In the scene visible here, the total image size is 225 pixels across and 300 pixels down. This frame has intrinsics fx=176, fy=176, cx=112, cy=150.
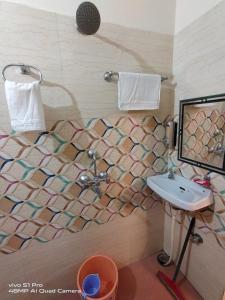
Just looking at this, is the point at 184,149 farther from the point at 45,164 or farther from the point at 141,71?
the point at 45,164

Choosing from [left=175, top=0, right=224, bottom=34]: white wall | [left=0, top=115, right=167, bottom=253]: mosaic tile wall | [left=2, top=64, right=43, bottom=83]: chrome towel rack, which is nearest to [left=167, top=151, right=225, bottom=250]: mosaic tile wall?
[left=0, top=115, right=167, bottom=253]: mosaic tile wall

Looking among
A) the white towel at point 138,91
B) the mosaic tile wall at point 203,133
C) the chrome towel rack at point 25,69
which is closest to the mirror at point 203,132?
the mosaic tile wall at point 203,133

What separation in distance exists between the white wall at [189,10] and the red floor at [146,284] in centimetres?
209

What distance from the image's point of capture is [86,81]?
3.89ft

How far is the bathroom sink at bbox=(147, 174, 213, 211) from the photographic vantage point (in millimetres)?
1139

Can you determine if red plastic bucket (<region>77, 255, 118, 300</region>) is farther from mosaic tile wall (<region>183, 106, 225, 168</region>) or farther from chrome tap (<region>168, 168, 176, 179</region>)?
mosaic tile wall (<region>183, 106, 225, 168</region>)

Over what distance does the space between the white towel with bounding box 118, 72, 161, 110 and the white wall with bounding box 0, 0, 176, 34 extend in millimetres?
372

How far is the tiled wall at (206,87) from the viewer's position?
42.9 inches

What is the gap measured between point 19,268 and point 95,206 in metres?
0.67

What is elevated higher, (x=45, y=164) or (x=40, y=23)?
(x=40, y=23)

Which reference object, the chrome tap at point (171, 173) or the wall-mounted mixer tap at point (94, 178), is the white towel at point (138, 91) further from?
the chrome tap at point (171, 173)

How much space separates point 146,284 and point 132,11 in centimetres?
217

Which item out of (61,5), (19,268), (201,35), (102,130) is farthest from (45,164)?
(201,35)

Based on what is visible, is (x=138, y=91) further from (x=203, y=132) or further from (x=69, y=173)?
(x=69, y=173)
